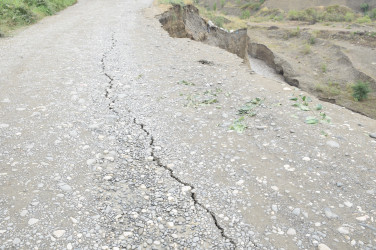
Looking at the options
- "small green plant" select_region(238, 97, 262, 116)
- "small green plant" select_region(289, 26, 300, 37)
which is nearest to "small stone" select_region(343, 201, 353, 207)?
"small green plant" select_region(238, 97, 262, 116)

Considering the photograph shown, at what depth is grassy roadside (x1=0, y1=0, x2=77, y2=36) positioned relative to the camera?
9727 mm

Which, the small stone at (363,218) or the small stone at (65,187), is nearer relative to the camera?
the small stone at (363,218)

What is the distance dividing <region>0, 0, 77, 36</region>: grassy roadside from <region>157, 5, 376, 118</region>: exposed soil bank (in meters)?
4.57

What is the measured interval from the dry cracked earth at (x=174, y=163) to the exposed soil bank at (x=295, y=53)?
313 inches

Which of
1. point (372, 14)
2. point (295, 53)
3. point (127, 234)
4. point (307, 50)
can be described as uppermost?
point (127, 234)

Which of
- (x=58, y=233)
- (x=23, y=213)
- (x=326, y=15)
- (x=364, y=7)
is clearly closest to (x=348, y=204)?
(x=58, y=233)

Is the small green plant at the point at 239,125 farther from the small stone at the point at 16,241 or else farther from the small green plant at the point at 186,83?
the small stone at the point at 16,241

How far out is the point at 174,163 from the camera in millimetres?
3379

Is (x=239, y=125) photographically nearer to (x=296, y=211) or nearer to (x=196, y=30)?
(x=296, y=211)

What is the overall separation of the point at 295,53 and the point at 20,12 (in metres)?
22.4

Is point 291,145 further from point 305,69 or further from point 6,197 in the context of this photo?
point 305,69

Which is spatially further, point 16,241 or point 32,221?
point 32,221

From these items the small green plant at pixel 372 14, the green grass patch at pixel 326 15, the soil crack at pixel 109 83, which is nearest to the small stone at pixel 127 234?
the soil crack at pixel 109 83

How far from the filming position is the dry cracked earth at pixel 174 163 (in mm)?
2486
